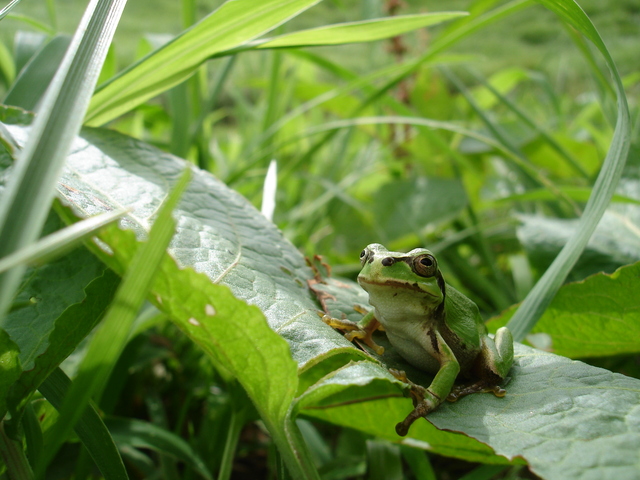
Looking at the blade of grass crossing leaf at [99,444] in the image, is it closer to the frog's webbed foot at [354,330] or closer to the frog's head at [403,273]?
the frog's webbed foot at [354,330]

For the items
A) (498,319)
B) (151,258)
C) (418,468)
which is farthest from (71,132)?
(498,319)

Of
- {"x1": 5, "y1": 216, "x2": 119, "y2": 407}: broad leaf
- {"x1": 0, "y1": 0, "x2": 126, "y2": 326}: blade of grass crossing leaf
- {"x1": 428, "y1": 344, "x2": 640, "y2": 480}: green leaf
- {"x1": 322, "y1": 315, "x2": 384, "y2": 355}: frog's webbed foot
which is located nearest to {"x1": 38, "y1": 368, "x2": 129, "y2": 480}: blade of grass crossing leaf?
{"x1": 5, "y1": 216, "x2": 119, "y2": 407}: broad leaf

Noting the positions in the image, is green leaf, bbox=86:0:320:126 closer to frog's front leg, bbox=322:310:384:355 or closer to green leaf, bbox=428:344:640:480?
frog's front leg, bbox=322:310:384:355

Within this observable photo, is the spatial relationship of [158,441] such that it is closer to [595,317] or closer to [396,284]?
[396,284]

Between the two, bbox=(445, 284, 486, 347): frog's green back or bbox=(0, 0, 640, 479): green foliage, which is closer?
Result: bbox=(0, 0, 640, 479): green foliage

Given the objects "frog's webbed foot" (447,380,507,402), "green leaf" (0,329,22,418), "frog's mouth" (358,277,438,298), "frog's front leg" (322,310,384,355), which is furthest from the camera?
"frog's mouth" (358,277,438,298)

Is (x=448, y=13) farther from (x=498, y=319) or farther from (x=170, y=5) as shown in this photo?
(x=170, y=5)
